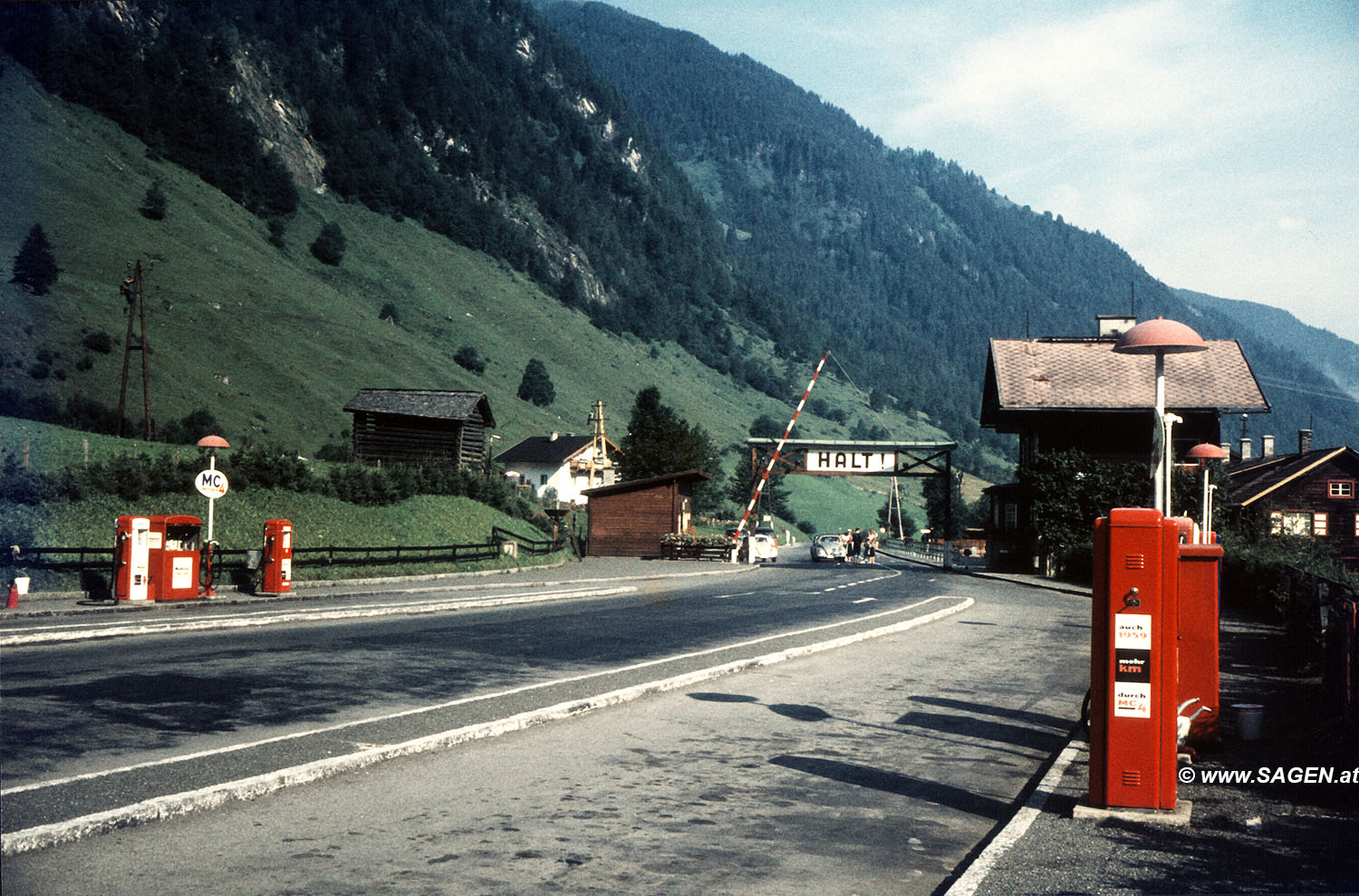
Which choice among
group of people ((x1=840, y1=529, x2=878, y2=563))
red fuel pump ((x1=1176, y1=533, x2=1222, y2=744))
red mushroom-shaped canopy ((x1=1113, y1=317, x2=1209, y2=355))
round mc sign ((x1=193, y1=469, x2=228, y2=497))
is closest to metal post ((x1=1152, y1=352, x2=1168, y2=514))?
red mushroom-shaped canopy ((x1=1113, y1=317, x2=1209, y2=355))

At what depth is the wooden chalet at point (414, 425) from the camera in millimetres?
61125

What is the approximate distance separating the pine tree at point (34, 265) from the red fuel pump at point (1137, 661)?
237ft

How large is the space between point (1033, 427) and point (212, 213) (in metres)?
97.8

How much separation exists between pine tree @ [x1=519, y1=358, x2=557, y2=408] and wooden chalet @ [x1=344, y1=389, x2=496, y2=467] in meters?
74.3

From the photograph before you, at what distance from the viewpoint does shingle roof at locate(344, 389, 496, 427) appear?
60938 millimetres

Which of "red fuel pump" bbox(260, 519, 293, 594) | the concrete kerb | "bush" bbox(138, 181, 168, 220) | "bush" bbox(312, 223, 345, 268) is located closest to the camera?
the concrete kerb

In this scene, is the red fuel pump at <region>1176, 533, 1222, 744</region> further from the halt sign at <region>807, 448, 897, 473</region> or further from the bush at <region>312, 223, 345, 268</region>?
the bush at <region>312, 223, 345, 268</region>

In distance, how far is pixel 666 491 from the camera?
186 ft

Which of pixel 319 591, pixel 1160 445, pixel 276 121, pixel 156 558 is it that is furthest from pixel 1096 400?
pixel 276 121

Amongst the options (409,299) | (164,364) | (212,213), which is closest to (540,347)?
(409,299)

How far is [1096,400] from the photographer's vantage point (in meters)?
50.2

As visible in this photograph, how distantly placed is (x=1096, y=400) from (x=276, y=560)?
37553 millimetres

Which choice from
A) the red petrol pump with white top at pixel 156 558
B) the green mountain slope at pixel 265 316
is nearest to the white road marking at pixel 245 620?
the red petrol pump with white top at pixel 156 558

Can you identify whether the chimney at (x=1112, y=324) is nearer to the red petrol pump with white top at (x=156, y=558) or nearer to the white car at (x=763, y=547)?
the white car at (x=763, y=547)
